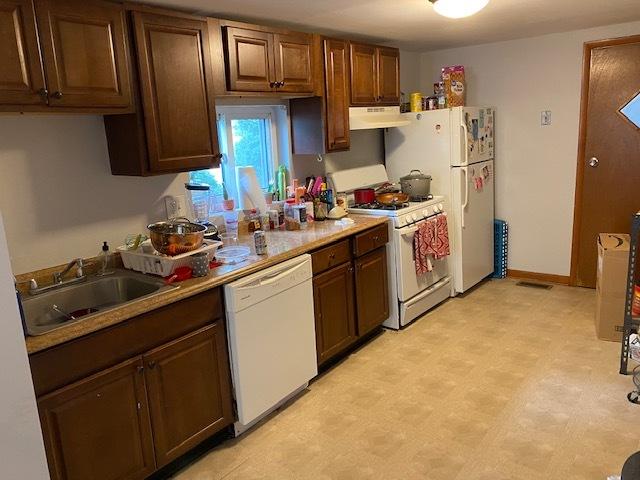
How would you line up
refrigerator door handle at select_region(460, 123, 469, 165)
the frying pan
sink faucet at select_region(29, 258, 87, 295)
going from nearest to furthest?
1. sink faucet at select_region(29, 258, 87, 295)
2. the frying pan
3. refrigerator door handle at select_region(460, 123, 469, 165)

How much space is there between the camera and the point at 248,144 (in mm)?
3465

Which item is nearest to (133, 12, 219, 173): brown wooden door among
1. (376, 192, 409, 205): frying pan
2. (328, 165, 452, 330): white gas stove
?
(328, 165, 452, 330): white gas stove

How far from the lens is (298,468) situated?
2.33m

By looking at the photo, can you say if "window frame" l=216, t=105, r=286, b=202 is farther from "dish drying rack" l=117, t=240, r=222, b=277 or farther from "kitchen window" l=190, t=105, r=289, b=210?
"dish drying rack" l=117, t=240, r=222, b=277

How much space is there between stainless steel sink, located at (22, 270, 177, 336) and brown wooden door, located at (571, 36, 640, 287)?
3.60 meters

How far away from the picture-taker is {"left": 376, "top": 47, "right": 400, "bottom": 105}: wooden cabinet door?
391 cm

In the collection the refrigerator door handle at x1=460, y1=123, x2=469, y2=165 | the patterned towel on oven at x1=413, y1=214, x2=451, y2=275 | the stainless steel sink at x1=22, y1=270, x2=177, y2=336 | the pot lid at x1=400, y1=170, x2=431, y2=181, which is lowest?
the patterned towel on oven at x1=413, y1=214, x2=451, y2=275

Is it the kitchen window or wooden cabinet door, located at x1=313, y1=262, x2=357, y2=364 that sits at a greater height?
the kitchen window

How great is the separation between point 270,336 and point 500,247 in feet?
9.58

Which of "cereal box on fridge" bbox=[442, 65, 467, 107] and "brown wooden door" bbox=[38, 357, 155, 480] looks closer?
"brown wooden door" bbox=[38, 357, 155, 480]

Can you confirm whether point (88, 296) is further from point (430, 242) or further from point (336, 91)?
point (430, 242)

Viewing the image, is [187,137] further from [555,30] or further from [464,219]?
[555,30]

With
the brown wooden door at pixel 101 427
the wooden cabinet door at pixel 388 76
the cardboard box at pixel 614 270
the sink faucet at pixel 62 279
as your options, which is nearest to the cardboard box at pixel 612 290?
the cardboard box at pixel 614 270

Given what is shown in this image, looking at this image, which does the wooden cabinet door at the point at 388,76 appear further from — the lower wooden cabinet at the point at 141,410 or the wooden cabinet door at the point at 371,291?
the lower wooden cabinet at the point at 141,410
